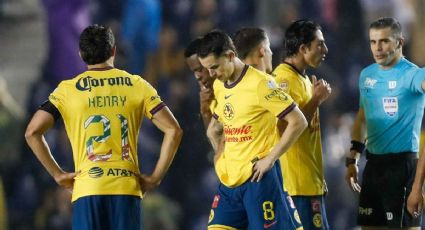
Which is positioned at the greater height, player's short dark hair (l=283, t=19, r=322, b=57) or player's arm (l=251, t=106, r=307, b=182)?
player's short dark hair (l=283, t=19, r=322, b=57)

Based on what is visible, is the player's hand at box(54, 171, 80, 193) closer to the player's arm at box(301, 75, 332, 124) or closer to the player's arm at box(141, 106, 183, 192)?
the player's arm at box(141, 106, 183, 192)

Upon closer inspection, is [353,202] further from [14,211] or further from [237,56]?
[237,56]

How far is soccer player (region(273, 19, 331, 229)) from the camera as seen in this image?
21.5 feet

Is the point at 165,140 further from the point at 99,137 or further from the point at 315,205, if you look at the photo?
the point at 315,205

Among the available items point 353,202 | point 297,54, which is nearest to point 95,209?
point 297,54

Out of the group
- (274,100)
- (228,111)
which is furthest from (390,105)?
(228,111)

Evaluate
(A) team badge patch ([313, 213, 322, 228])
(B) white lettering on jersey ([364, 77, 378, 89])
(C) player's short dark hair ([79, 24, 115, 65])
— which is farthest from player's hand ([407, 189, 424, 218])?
(C) player's short dark hair ([79, 24, 115, 65])

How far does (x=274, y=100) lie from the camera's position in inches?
231

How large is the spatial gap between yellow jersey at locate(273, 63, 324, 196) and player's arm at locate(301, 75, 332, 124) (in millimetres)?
81

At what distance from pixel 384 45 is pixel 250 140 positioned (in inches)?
48.8

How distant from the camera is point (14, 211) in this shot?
33.1 feet

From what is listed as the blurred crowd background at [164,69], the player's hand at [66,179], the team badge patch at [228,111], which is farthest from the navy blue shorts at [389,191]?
the blurred crowd background at [164,69]

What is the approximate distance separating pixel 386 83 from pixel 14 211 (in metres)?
4.69

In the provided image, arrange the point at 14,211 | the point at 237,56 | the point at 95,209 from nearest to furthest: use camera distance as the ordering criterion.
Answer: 1. the point at 95,209
2. the point at 237,56
3. the point at 14,211
